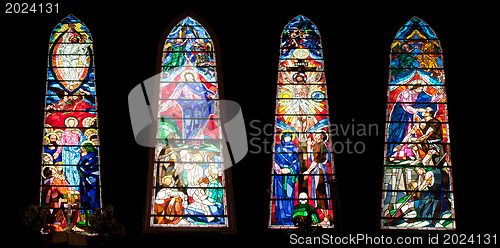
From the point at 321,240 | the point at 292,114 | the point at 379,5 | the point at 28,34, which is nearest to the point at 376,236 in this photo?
the point at 321,240

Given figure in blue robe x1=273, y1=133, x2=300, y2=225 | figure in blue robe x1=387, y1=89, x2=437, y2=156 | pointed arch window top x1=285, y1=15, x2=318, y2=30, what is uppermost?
pointed arch window top x1=285, y1=15, x2=318, y2=30

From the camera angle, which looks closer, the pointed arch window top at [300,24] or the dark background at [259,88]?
the dark background at [259,88]

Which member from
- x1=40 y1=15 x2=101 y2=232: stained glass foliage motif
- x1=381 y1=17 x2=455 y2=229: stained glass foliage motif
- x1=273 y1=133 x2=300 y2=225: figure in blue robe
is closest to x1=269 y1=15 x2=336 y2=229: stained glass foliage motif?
x1=273 y1=133 x2=300 y2=225: figure in blue robe

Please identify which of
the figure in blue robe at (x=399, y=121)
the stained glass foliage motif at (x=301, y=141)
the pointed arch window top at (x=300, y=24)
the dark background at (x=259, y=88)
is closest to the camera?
the dark background at (x=259, y=88)

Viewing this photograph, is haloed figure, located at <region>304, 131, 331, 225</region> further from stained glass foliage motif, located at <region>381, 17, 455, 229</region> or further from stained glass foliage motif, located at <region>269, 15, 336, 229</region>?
stained glass foliage motif, located at <region>381, 17, 455, 229</region>

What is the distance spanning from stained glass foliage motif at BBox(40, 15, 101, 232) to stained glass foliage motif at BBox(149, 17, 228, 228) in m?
0.93

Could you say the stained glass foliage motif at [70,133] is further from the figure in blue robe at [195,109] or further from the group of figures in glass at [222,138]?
the figure in blue robe at [195,109]

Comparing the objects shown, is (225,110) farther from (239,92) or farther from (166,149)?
(166,149)

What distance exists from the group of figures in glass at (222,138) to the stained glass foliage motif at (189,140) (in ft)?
0.05

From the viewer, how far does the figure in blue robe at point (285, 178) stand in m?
8.38

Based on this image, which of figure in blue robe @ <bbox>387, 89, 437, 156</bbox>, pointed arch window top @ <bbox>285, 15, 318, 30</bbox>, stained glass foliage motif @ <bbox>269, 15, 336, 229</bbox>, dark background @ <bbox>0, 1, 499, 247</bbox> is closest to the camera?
dark background @ <bbox>0, 1, 499, 247</bbox>

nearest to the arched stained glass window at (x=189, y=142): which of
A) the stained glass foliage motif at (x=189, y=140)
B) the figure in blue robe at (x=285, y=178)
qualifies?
the stained glass foliage motif at (x=189, y=140)

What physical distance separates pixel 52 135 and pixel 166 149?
64.2 inches

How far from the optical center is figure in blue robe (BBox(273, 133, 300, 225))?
330 inches
